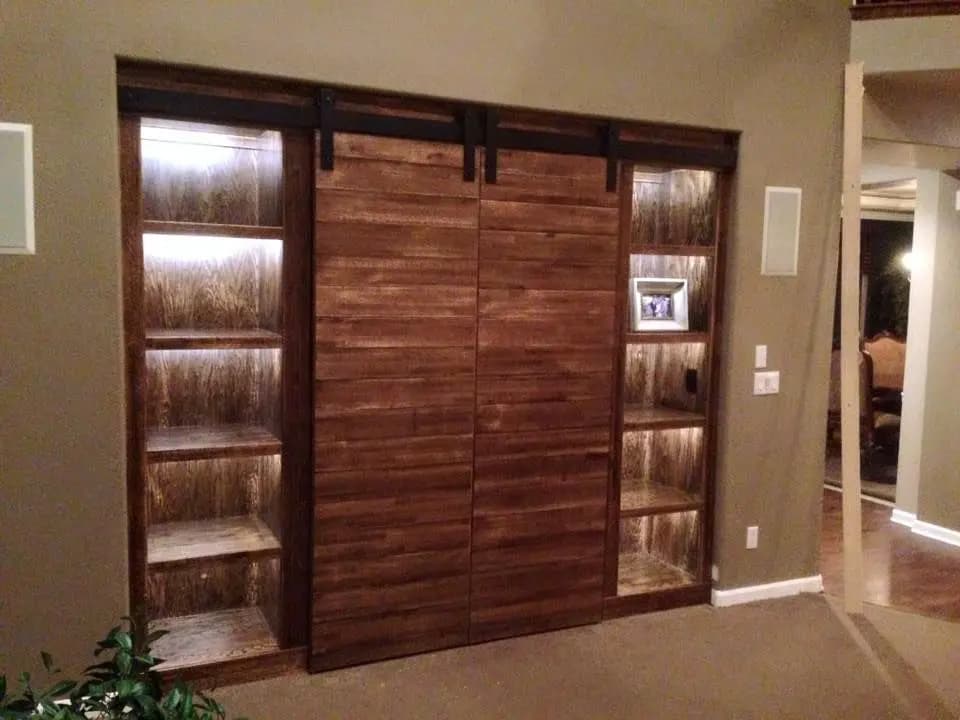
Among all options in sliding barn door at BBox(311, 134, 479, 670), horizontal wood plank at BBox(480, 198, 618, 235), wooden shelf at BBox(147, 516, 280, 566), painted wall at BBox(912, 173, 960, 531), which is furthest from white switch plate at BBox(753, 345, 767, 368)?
wooden shelf at BBox(147, 516, 280, 566)

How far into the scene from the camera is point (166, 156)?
3279 mm

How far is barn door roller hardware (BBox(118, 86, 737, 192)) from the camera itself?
2875 millimetres

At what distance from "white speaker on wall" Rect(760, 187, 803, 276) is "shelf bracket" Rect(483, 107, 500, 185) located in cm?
139

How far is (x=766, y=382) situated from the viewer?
404cm

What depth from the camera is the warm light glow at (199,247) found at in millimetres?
3293

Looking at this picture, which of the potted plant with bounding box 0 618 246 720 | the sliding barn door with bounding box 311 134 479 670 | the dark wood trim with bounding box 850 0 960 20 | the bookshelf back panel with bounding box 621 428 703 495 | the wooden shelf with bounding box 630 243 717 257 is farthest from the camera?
the bookshelf back panel with bounding box 621 428 703 495

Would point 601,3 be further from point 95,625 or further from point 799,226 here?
point 95,625

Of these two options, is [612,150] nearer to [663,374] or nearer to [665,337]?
[665,337]

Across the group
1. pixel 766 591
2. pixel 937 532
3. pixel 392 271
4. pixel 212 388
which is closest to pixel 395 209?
pixel 392 271

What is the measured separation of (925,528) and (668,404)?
2372 millimetres

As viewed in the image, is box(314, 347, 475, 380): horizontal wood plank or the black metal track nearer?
the black metal track

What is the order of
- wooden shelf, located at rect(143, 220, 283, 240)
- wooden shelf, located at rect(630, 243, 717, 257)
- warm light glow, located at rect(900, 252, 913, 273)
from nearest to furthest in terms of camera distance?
wooden shelf, located at rect(143, 220, 283, 240) < wooden shelf, located at rect(630, 243, 717, 257) < warm light glow, located at rect(900, 252, 913, 273)

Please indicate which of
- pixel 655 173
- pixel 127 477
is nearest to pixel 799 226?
pixel 655 173

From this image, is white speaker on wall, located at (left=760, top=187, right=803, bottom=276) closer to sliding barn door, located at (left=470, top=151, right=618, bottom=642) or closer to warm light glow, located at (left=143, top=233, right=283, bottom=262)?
sliding barn door, located at (left=470, top=151, right=618, bottom=642)
